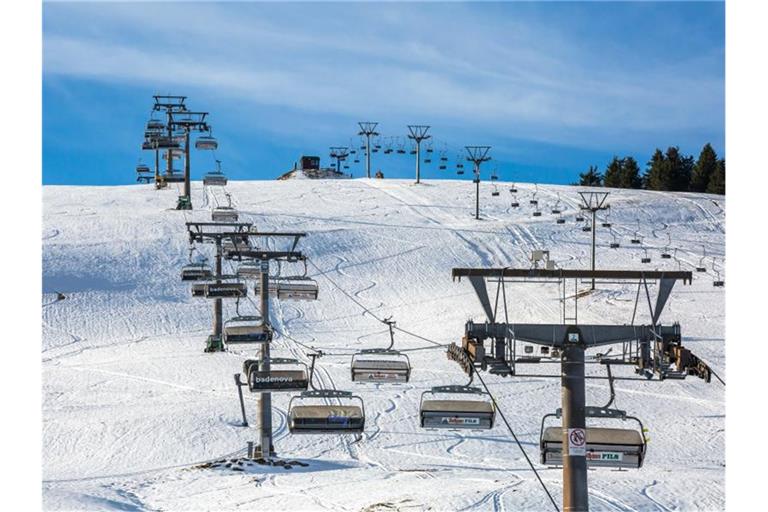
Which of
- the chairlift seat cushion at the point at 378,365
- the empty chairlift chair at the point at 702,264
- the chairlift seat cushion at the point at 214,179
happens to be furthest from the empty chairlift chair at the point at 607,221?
the chairlift seat cushion at the point at 378,365

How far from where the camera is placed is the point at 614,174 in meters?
103

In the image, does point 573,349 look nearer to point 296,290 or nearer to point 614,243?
point 296,290

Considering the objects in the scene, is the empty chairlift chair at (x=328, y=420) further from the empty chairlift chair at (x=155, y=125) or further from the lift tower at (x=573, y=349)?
the empty chairlift chair at (x=155, y=125)

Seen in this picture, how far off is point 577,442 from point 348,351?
23851 millimetres

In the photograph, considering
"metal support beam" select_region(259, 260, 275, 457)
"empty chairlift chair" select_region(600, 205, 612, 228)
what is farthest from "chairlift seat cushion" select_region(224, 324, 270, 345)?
"empty chairlift chair" select_region(600, 205, 612, 228)

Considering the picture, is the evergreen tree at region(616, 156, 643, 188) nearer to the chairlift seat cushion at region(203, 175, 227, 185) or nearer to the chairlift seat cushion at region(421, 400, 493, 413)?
the chairlift seat cushion at region(203, 175, 227, 185)

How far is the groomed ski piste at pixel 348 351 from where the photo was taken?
744 inches

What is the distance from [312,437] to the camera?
2428 cm

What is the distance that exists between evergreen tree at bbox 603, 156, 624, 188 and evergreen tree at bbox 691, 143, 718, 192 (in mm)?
8135

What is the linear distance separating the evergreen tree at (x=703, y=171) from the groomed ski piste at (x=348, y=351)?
20.2 metres

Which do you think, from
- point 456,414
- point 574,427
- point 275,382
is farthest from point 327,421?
point 574,427

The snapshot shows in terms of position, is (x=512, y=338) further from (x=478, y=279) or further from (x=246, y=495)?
(x=246, y=495)
